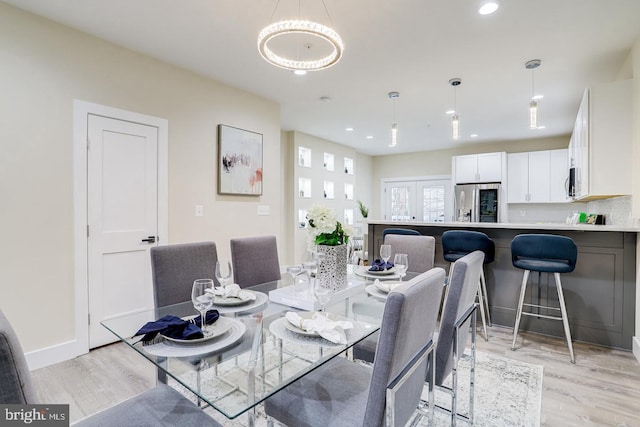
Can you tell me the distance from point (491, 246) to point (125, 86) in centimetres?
360

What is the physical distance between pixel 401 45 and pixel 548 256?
217cm

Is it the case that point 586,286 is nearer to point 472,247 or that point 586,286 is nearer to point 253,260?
point 472,247

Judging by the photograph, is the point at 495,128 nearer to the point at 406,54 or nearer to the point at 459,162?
the point at 459,162

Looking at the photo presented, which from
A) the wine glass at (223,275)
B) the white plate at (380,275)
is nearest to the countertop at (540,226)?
the white plate at (380,275)

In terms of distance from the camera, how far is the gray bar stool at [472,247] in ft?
9.68

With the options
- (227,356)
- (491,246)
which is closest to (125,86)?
(227,356)

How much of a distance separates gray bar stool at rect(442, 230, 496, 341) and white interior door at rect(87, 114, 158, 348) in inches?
110

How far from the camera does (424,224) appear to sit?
3484 millimetres

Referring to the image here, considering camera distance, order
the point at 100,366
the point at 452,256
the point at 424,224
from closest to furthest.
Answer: the point at 100,366, the point at 452,256, the point at 424,224

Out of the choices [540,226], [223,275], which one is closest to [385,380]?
[223,275]

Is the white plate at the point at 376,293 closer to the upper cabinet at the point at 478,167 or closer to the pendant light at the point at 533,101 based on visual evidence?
the pendant light at the point at 533,101

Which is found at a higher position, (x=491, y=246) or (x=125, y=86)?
(x=125, y=86)

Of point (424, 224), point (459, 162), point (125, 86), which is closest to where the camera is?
point (125, 86)

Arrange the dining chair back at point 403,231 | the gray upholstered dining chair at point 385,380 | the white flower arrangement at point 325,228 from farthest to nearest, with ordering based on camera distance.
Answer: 1. the dining chair back at point 403,231
2. the white flower arrangement at point 325,228
3. the gray upholstered dining chair at point 385,380
